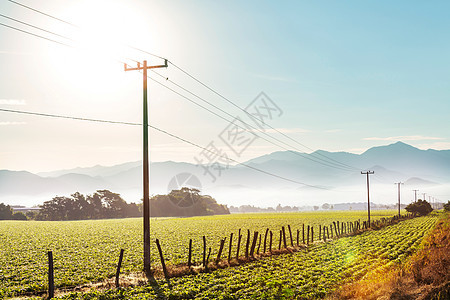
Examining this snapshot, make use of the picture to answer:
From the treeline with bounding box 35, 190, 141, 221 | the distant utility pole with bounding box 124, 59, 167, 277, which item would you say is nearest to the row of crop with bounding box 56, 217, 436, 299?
the distant utility pole with bounding box 124, 59, 167, 277

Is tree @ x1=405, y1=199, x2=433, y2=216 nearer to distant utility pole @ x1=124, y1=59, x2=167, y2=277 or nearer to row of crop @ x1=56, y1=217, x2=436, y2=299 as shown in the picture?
row of crop @ x1=56, y1=217, x2=436, y2=299

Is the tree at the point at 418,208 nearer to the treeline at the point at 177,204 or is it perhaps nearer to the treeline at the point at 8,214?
the treeline at the point at 177,204

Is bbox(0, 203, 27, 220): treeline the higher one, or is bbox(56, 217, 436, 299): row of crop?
bbox(56, 217, 436, 299): row of crop

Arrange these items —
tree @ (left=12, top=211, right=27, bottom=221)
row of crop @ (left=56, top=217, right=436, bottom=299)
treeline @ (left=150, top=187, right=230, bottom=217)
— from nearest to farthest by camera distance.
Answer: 1. row of crop @ (left=56, top=217, right=436, bottom=299)
2. tree @ (left=12, top=211, right=27, bottom=221)
3. treeline @ (left=150, top=187, right=230, bottom=217)

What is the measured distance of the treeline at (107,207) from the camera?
14812cm

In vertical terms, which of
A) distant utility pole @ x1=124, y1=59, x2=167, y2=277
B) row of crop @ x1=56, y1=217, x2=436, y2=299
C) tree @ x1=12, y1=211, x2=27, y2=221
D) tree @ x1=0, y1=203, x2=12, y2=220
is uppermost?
distant utility pole @ x1=124, y1=59, x2=167, y2=277

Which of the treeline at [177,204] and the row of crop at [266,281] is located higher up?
the row of crop at [266,281]

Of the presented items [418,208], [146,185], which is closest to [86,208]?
[418,208]

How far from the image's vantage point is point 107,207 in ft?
518

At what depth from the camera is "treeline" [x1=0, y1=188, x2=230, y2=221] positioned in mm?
148125

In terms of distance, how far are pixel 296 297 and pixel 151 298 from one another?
6.84 meters

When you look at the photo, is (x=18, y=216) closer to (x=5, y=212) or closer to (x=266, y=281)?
(x=5, y=212)

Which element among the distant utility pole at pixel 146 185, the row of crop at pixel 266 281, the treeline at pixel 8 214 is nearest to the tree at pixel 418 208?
the row of crop at pixel 266 281

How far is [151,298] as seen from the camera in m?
17.6
